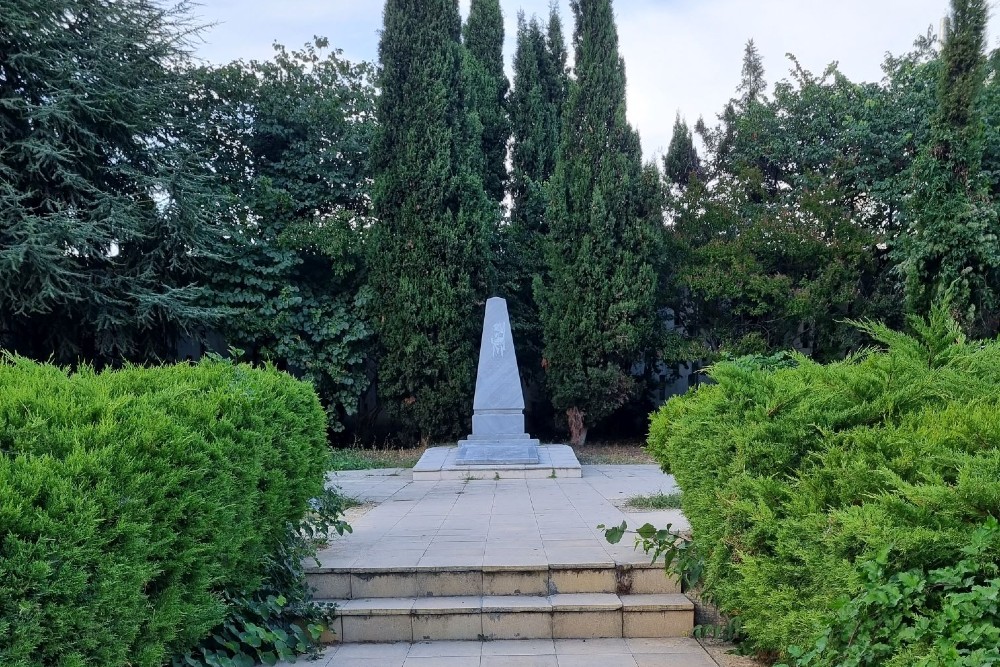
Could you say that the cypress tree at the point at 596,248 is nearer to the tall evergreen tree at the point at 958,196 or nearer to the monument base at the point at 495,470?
the monument base at the point at 495,470

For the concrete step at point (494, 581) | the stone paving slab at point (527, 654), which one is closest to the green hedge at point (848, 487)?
the stone paving slab at point (527, 654)

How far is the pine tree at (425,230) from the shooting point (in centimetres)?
1177

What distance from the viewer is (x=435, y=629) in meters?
3.60

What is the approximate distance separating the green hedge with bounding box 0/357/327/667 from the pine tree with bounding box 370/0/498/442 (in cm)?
831

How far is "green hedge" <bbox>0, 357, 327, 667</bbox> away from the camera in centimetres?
181

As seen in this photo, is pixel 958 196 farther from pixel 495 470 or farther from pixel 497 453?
pixel 495 470

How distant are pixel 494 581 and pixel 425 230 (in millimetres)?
A: 8663

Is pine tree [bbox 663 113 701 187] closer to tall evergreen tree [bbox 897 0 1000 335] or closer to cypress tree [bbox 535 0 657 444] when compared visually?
cypress tree [bbox 535 0 657 444]

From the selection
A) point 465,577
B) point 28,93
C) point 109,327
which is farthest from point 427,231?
point 465,577

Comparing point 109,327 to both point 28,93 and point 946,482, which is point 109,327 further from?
point 946,482

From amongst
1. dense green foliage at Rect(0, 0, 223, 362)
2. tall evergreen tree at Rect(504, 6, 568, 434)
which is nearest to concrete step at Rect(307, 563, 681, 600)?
dense green foliage at Rect(0, 0, 223, 362)

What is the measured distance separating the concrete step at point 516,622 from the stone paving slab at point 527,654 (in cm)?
5

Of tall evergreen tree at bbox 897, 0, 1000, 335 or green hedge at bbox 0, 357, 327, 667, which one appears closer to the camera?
green hedge at bbox 0, 357, 327, 667

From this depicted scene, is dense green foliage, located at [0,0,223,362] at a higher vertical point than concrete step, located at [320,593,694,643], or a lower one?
higher
